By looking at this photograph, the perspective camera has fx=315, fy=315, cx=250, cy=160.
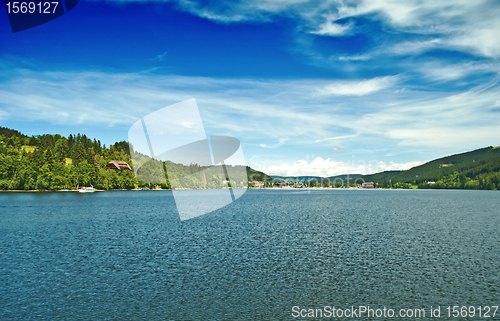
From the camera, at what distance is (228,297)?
20047 mm

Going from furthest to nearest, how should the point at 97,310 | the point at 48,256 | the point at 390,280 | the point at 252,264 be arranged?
the point at 48,256, the point at 252,264, the point at 390,280, the point at 97,310

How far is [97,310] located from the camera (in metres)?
17.8

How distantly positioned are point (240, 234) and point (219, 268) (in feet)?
60.3

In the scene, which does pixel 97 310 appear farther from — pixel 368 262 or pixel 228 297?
pixel 368 262

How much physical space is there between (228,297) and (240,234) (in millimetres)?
25085

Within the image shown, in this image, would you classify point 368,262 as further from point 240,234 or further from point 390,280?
point 240,234

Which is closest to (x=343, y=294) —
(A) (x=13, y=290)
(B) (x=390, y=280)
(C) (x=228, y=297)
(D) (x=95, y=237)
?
(B) (x=390, y=280)

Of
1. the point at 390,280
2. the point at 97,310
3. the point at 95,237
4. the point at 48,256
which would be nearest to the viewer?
the point at 97,310

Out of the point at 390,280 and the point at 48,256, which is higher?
the point at 48,256

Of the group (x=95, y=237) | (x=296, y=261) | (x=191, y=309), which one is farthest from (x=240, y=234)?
(x=191, y=309)

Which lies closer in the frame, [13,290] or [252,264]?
[13,290]

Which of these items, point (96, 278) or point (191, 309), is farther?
point (96, 278)

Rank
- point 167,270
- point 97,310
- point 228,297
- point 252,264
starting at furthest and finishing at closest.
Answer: point 252,264 → point 167,270 → point 228,297 → point 97,310

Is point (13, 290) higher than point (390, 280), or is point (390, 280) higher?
point (13, 290)
